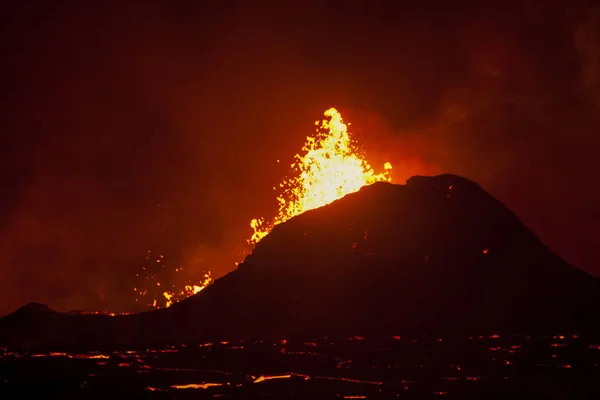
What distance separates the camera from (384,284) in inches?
4631

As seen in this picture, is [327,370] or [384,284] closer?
[327,370]

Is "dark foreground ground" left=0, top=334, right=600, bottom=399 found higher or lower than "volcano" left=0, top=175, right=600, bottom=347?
lower

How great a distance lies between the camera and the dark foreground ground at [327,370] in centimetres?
6575

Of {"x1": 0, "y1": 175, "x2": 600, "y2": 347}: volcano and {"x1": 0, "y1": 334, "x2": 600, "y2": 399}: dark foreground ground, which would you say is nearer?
{"x1": 0, "y1": 334, "x2": 600, "y2": 399}: dark foreground ground

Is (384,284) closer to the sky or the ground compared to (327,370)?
closer to the sky

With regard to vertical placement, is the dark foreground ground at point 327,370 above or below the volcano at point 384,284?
below

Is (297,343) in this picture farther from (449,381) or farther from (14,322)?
(14,322)

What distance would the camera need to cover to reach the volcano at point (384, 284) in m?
117

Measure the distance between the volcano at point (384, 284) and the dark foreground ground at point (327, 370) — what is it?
6382 mm

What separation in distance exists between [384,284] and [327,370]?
3881 cm

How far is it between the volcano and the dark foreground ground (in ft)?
20.9

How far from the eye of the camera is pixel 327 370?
81375 mm

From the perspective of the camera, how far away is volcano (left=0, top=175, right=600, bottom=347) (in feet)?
383

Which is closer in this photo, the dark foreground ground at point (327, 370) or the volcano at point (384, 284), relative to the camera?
the dark foreground ground at point (327, 370)
